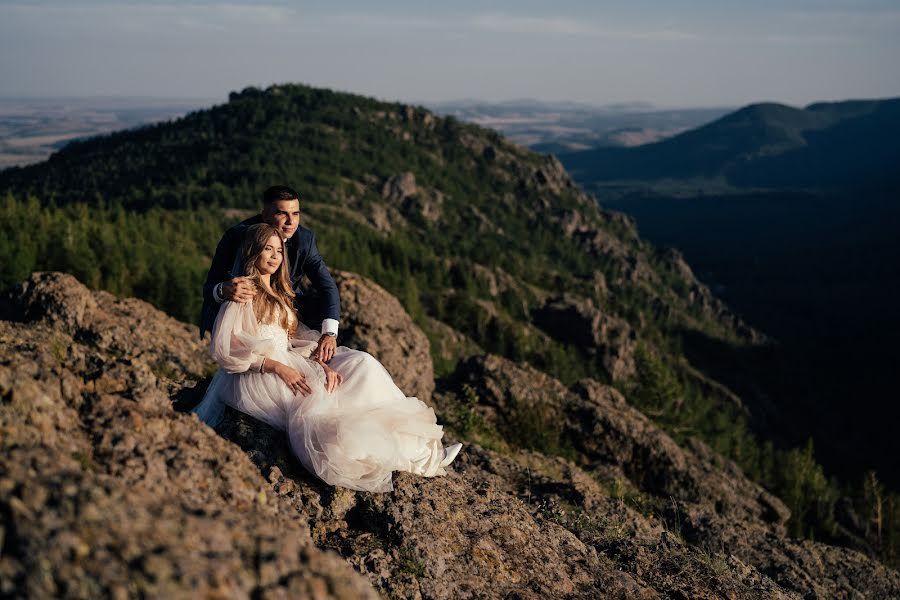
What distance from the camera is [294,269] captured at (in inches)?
353

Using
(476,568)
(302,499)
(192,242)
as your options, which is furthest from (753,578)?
(192,242)

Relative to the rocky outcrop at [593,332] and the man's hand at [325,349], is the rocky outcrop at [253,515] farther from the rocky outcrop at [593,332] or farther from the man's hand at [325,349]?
the rocky outcrop at [593,332]

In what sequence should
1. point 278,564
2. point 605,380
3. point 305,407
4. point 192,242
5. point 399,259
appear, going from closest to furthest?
point 278,564, point 305,407, point 192,242, point 605,380, point 399,259

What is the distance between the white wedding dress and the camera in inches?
281

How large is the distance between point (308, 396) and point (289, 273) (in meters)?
2.14

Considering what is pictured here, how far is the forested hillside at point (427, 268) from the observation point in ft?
171

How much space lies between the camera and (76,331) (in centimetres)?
1197

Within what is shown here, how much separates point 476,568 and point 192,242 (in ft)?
266

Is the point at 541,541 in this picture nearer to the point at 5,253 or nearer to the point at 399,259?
the point at 5,253

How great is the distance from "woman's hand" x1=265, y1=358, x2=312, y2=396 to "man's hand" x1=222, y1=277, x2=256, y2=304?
90cm

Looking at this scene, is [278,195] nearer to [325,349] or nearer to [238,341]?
[238,341]

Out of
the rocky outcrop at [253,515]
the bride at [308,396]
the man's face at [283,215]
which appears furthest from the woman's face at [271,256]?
the rocky outcrop at [253,515]

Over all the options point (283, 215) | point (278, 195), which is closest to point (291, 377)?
point (283, 215)

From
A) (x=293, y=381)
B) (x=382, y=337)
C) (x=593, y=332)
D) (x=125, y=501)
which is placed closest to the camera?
(x=125, y=501)
